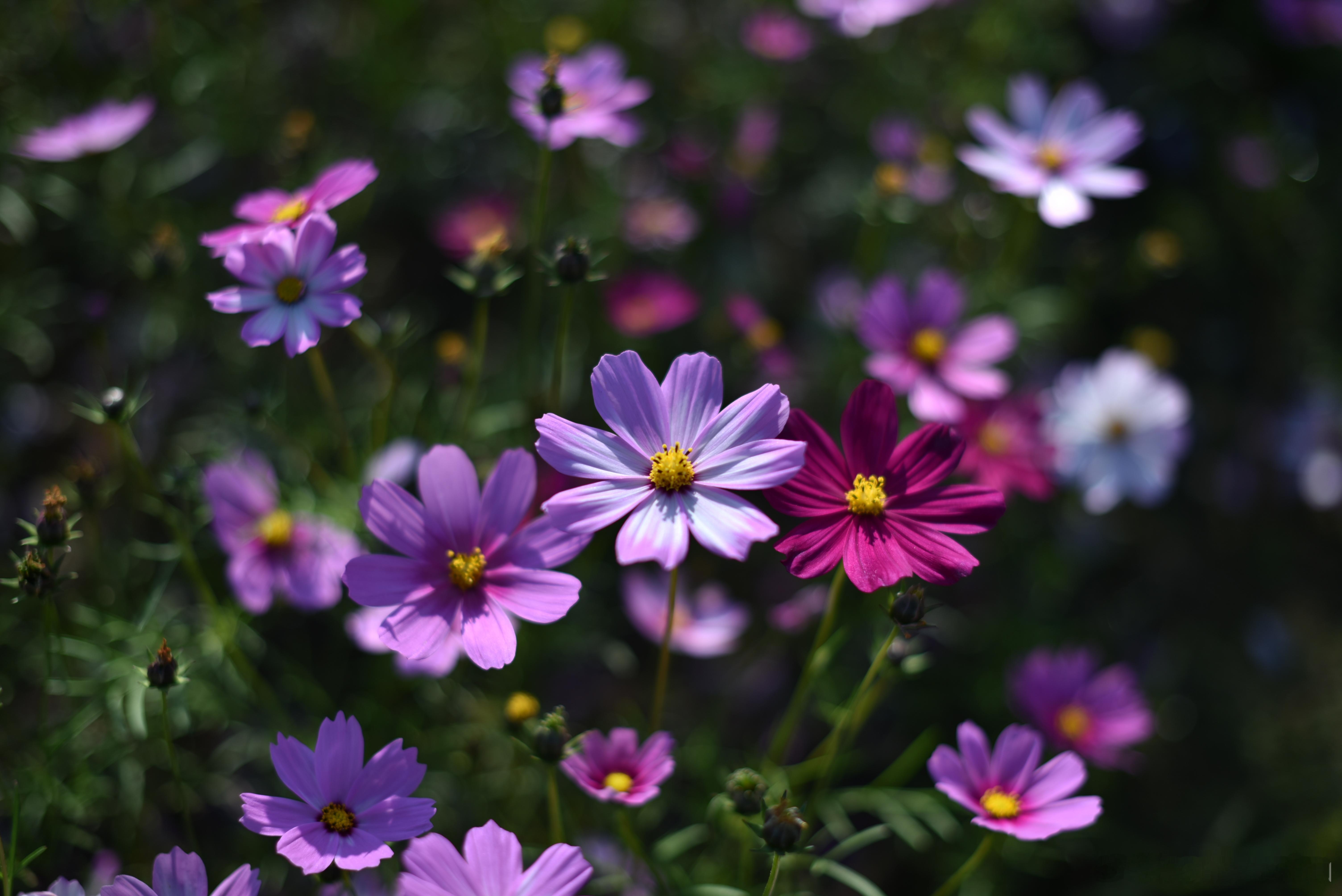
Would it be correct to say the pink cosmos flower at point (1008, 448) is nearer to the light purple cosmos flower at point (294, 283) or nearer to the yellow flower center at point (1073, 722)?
the yellow flower center at point (1073, 722)

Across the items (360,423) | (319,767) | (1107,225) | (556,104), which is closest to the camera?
(319,767)

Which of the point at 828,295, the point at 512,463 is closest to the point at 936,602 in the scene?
the point at 512,463

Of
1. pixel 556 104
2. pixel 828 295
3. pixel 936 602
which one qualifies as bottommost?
pixel 828 295

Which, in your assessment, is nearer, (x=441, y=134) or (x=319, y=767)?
(x=319, y=767)

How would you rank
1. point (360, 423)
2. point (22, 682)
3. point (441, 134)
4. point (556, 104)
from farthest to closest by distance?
point (441, 134), point (360, 423), point (22, 682), point (556, 104)

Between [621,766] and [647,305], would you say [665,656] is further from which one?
[647,305]

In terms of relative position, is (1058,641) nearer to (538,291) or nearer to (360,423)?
(538,291)

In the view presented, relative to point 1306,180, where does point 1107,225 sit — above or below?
below

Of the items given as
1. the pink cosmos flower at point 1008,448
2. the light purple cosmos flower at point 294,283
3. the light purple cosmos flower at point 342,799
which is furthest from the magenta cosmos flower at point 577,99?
the light purple cosmos flower at point 342,799
